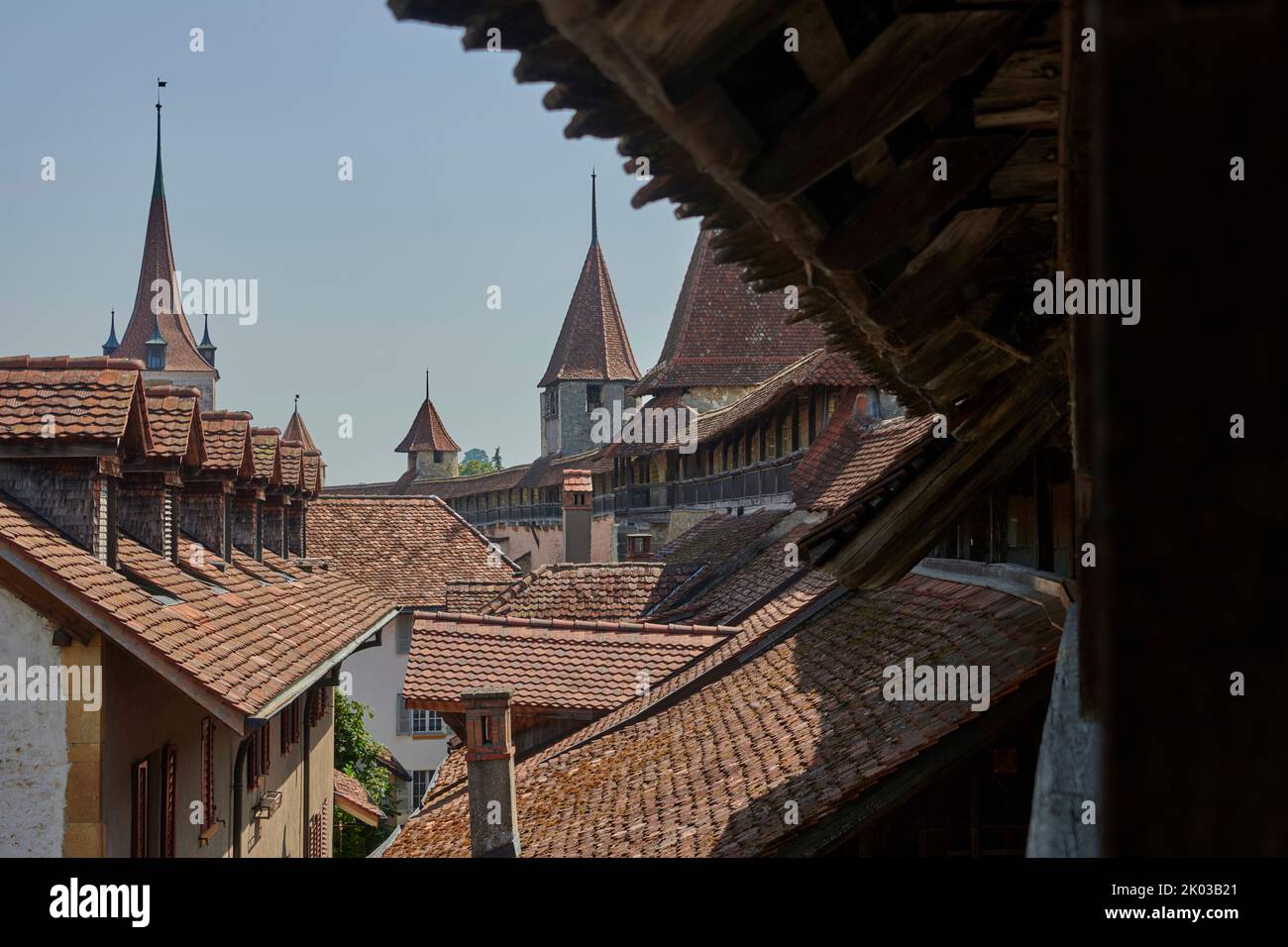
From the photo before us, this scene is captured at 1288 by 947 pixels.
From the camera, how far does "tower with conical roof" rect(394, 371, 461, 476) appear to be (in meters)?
87.1

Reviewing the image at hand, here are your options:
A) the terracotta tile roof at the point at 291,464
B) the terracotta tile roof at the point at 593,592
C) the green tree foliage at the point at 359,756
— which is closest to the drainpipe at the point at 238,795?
the terracotta tile roof at the point at 291,464

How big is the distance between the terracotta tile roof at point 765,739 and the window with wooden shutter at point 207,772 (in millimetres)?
1492

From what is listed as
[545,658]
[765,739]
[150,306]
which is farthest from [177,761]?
[150,306]

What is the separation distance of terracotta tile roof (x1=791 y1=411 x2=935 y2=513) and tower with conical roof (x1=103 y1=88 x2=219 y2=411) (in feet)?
175

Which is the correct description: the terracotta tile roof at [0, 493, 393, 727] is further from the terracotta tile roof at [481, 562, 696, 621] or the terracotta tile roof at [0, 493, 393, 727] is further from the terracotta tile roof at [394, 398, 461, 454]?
the terracotta tile roof at [394, 398, 461, 454]

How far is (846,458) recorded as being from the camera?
1944 cm

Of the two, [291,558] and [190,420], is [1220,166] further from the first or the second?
[291,558]

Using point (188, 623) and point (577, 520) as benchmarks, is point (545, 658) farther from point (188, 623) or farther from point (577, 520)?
point (577, 520)

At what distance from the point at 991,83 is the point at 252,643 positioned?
8.58m

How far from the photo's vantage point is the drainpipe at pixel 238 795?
11.6 meters

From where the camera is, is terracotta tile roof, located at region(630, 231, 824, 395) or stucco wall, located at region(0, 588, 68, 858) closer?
stucco wall, located at region(0, 588, 68, 858)

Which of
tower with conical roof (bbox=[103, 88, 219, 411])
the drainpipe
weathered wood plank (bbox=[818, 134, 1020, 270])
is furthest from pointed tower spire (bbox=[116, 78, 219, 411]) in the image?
weathered wood plank (bbox=[818, 134, 1020, 270])

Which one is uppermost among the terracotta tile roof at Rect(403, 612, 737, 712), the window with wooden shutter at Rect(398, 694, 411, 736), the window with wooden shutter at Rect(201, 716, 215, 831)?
the terracotta tile roof at Rect(403, 612, 737, 712)
